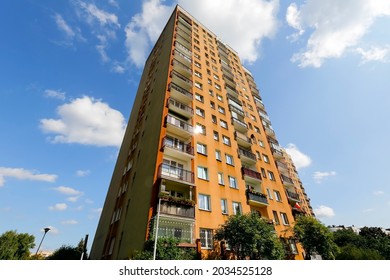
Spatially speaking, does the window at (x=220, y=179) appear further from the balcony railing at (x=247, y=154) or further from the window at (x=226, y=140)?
the balcony railing at (x=247, y=154)

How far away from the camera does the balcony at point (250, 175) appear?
80.4 feet

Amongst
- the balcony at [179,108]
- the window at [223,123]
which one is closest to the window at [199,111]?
the balcony at [179,108]

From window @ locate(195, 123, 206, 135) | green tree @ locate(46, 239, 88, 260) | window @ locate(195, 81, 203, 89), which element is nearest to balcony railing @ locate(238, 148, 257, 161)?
window @ locate(195, 123, 206, 135)

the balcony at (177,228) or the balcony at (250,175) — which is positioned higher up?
the balcony at (250,175)

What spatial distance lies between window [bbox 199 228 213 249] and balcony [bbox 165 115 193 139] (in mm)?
9994

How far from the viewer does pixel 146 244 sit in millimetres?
14211

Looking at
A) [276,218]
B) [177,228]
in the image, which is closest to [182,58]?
[177,228]

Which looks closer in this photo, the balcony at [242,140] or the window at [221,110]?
the balcony at [242,140]

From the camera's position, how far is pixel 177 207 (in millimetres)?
16594

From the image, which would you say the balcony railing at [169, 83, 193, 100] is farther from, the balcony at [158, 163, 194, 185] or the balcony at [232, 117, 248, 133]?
the balcony at [158, 163, 194, 185]

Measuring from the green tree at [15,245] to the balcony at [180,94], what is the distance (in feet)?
116
